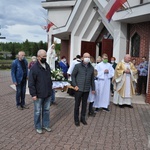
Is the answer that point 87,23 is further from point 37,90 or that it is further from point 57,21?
point 37,90

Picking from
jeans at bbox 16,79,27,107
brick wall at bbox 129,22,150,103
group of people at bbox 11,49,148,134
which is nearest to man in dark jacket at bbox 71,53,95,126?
group of people at bbox 11,49,148,134

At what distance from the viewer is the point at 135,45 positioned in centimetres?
1314

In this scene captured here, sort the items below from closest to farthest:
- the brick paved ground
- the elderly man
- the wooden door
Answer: the brick paved ground
the elderly man
the wooden door

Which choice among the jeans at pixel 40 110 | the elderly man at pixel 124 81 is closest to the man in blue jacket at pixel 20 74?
the jeans at pixel 40 110

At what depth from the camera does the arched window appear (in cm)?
1291

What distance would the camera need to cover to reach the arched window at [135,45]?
42.4ft

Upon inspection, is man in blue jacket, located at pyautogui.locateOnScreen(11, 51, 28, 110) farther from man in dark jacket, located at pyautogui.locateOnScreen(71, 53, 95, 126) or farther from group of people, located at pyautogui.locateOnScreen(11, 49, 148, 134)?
man in dark jacket, located at pyautogui.locateOnScreen(71, 53, 95, 126)

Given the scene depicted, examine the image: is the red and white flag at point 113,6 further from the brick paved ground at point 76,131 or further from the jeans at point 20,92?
the jeans at point 20,92

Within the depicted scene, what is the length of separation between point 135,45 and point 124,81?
4769mm

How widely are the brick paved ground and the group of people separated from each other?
12.3 inches

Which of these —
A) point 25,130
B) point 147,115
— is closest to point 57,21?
point 147,115

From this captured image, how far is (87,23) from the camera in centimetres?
1712

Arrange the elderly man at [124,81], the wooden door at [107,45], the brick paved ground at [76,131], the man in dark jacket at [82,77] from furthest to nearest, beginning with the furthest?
the wooden door at [107,45] → the elderly man at [124,81] → the man in dark jacket at [82,77] → the brick paved ground at [76,131]

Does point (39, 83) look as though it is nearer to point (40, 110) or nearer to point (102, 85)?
point (40, 110)
